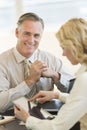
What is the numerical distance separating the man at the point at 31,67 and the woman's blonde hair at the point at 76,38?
1.84ft

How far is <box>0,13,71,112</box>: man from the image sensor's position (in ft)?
6.32

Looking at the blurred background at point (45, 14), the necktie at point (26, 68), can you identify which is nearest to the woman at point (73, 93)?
the necktie at point (26, 68)

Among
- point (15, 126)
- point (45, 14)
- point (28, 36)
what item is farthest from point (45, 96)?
point (45, 14)

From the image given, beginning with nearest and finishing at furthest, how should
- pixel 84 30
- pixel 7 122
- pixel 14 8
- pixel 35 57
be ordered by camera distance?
pixel 84 30 < pixel 7 122 < pixel 35 57 < pixel 14 8

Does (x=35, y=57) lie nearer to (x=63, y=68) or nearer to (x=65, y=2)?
(x=63, y=68)

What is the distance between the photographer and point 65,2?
3449mm

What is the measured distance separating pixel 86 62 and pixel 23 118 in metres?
0.44

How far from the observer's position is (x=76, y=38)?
55.1 inches

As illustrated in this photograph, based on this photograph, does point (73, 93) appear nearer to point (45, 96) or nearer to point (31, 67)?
point (45, 96)

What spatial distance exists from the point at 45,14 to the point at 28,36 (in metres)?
1.42

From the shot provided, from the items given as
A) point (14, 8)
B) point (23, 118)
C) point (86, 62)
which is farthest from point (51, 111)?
point (14, 8)

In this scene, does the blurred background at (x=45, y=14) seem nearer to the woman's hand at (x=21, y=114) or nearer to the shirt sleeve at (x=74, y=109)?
the woman's hand at (x=21, y=114)

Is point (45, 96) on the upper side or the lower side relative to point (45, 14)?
lower

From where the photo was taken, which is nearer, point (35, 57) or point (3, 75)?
point (3, 75)
